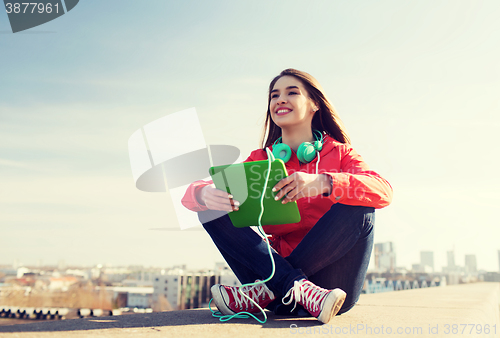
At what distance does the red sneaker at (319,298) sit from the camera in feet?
4.84

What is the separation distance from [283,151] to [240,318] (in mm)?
1002

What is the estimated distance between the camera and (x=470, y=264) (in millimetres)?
69750

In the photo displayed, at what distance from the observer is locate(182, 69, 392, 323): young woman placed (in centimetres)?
156

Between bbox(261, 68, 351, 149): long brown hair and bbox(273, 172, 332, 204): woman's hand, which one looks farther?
bbox(261, 68, 351, 149): long brown hair

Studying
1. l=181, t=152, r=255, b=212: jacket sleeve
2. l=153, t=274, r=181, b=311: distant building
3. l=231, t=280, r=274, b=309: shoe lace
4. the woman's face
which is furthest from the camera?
l=153, t=274, r=181, b=311: distant building

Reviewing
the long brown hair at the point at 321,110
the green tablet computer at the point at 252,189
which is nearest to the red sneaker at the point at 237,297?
the green tablet computer at the point at 252,189

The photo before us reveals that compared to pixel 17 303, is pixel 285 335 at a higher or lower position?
higher

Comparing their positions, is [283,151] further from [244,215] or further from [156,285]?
[156,285]

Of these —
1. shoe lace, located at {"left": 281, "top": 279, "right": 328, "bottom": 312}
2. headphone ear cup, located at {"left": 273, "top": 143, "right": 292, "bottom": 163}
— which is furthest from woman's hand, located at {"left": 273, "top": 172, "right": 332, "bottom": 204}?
headphone ear cup, located at {"left": 273, "top": 143, "right": 292, "bottom": 163}

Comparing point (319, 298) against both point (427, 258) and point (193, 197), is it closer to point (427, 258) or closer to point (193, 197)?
point (193, 197)

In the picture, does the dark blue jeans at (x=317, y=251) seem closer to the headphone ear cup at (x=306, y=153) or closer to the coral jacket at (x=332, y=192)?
the coral jacket at (x=332, y=192)

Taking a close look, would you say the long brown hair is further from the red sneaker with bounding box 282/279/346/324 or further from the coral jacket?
the red sneaker with bounding box 282/279/346/324

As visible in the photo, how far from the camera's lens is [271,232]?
1.97 metres

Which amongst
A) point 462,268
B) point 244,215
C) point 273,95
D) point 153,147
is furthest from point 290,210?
point 462,268
